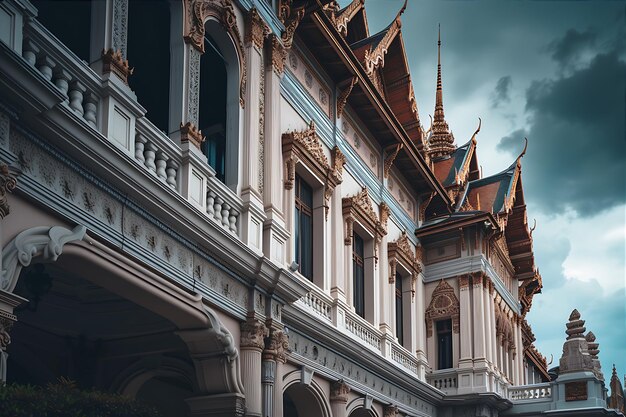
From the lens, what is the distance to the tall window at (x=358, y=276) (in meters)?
21.1

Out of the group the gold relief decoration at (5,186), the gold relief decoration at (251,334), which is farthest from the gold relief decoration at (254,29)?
the gold relief decoration at (5,186)

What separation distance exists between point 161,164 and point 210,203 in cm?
134

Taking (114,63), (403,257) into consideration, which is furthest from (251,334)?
(403,257)

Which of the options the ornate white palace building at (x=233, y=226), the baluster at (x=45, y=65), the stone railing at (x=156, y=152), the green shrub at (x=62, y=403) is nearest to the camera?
the green shrub at (x=62, y=403)

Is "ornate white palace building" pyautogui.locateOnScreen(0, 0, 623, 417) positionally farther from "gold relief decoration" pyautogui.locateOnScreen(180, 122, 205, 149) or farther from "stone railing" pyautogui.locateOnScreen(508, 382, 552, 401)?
"stone railing" pyautogui.locateOnScreen(508, 382, 552, 401)

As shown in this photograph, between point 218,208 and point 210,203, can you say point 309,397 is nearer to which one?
point 218,208

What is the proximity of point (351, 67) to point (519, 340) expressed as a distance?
54.1 feet

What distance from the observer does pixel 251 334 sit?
44.6 ft

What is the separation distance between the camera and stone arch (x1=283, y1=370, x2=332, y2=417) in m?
16.5

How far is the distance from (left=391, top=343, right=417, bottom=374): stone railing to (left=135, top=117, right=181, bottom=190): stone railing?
11030 mm

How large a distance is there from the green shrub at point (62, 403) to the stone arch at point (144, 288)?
2.05m

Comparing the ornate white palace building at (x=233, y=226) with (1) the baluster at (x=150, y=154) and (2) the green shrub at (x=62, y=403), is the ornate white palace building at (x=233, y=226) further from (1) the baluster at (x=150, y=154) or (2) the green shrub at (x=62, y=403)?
(2) the green shrub at (x=62, y=403)

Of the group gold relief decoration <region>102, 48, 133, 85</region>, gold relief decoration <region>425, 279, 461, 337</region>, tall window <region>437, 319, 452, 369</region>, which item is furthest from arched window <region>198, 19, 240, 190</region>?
tall window <region>437, 319, 452, 369</region>

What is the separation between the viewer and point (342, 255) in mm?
19594
